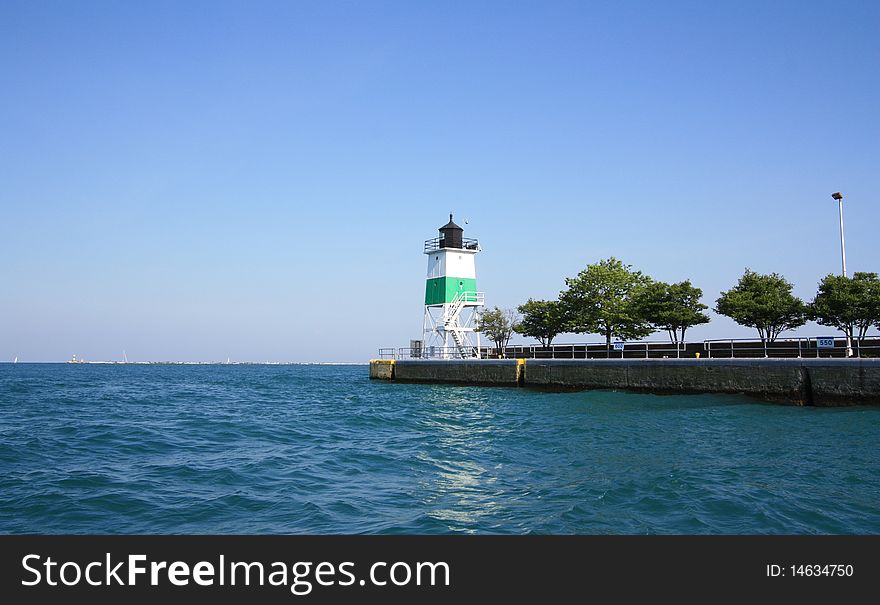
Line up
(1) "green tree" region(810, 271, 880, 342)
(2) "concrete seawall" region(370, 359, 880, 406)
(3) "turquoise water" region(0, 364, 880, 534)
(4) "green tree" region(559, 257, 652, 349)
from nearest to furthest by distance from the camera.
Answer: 1. (3) "turquoise water" region(0, 364, 880, 534)
2. (2) "concrete seawall" region(370, 359, 880, 406)
3. (1) "green tree" region(810, 271, 880, 342)
4. (4) "green tree" region(559, 257, 652, 349)

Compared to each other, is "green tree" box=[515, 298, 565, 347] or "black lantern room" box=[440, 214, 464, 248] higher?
"black lantern room" box=[440, 214, 464, 248]

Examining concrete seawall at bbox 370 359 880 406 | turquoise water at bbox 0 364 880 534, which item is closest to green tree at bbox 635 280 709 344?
concrete seawall at bbox 370 359 880 406

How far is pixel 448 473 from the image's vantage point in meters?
13.9

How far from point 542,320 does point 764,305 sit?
764 inches

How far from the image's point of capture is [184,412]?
28.5 meters

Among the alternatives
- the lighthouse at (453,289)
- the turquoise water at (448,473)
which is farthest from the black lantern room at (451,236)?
the turquoise water at (448,473)

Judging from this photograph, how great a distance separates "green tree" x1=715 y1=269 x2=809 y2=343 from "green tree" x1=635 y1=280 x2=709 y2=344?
1740 mm

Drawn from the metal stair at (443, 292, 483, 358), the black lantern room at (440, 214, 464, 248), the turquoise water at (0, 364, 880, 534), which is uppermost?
the black lantern room at (440, 214, 464, 248)

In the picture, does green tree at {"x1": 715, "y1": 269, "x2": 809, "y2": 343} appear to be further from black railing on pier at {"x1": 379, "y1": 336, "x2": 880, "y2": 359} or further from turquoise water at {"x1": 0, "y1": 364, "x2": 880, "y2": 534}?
turquoise water at {"x1": 0, "y1": 364, "x2": 880, "y2": 534}

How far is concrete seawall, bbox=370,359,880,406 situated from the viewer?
27.1 metres

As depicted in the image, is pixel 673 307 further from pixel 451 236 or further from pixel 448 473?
pixel 448 473

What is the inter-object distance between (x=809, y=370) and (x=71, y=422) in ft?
95.8

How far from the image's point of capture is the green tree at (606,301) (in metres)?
50.0
